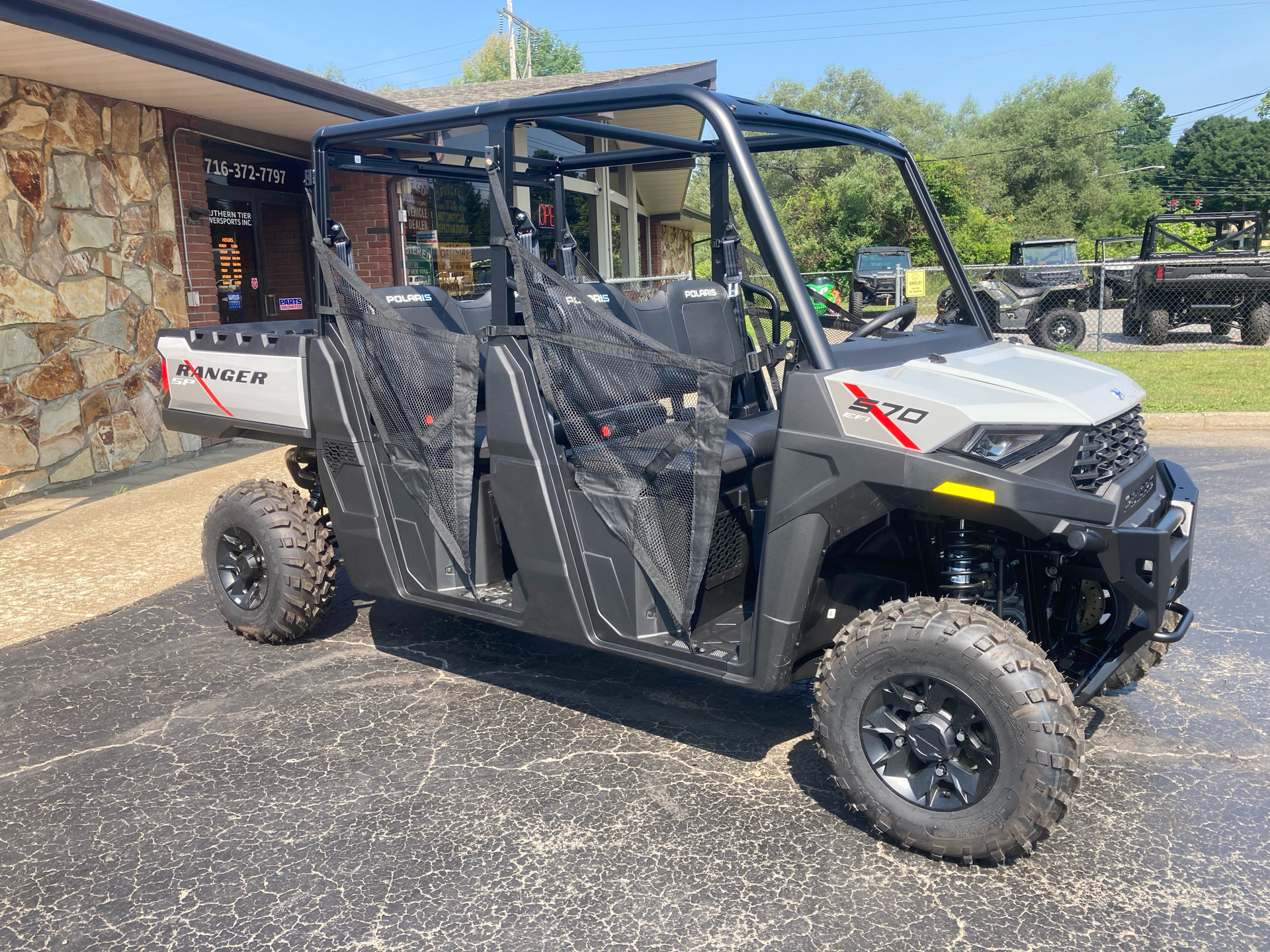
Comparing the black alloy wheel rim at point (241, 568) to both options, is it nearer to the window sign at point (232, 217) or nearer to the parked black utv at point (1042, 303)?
the window sign at point (232, 217)

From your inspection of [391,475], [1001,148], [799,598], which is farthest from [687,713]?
[1001,148]

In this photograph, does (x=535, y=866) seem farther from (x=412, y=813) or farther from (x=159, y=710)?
(x=159, y=710)

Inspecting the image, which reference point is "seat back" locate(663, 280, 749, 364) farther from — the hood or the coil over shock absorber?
the coil over shock absorber

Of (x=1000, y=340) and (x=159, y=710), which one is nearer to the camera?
(x=1000, y=340)

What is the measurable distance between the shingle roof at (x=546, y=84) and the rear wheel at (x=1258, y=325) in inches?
371

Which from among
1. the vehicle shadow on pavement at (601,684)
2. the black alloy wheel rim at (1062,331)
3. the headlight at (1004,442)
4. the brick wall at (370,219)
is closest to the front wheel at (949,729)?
the headlight at (1004,442)

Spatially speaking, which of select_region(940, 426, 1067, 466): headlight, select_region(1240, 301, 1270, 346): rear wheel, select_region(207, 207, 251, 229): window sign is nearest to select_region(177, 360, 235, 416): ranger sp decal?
select_region(940, 426, 1067, 466): headlight

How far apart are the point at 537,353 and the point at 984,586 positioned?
1.66 meters

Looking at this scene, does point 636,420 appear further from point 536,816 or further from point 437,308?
point 437,308

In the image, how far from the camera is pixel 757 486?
3.68 m

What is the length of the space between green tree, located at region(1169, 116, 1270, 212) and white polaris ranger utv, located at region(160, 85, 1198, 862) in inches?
2945

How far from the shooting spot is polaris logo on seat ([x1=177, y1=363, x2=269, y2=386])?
4.52m

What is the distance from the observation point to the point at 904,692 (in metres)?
2.97

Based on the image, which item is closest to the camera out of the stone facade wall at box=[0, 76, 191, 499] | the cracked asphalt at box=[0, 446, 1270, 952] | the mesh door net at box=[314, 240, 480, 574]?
the cracked asphalt at box=[0, 446, 1270, 952]
